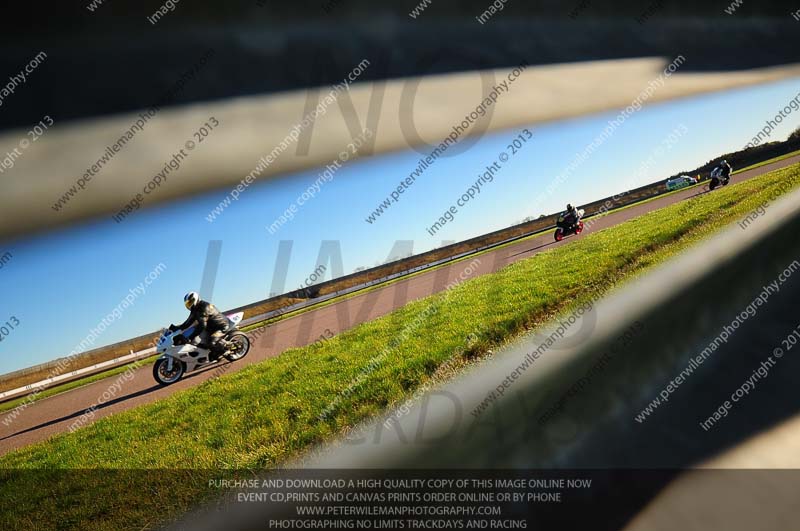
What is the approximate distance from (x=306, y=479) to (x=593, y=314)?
7.33 feet

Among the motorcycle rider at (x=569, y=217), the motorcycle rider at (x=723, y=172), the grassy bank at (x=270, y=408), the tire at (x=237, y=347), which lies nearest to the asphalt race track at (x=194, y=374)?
the tire at (x=237, y=347)

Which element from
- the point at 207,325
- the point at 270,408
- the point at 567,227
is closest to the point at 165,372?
the point at 207,325

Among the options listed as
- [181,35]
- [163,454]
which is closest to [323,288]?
[163,454]

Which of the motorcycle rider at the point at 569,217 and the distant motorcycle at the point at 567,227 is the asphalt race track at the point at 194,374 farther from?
the motorcycle rider at the point at 569,217

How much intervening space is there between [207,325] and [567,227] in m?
10.1

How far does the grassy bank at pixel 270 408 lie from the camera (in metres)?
2.78

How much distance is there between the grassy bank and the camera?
2781mm

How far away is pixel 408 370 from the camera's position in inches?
140

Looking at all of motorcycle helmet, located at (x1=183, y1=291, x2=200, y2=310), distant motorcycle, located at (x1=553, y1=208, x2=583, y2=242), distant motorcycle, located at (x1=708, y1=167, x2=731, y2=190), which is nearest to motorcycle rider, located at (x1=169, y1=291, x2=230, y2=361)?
motorcycle helmet, located at (x1=183, y1=291, x2=200, y2=310)

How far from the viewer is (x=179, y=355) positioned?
21.0 feet

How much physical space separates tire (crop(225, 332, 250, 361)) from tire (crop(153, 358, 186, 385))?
2.55 ft

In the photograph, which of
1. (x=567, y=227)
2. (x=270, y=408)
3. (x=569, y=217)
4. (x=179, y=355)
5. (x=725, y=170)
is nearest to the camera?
(x=270, y=408)

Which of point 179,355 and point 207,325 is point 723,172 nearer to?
point 207,325

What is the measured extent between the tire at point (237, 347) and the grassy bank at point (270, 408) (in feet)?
4.29
